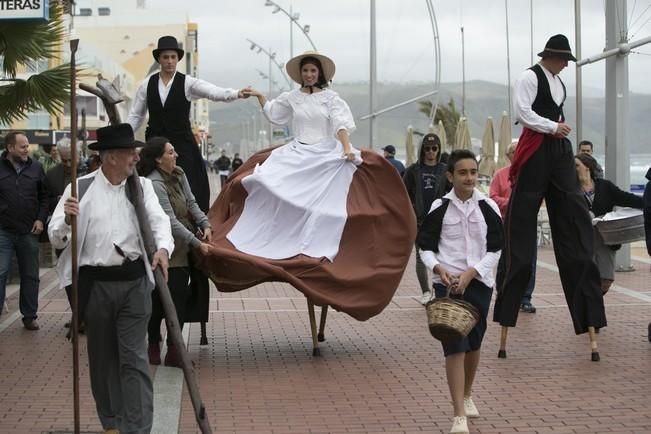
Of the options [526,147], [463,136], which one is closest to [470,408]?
[526,147]

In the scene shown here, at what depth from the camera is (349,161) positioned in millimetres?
9703

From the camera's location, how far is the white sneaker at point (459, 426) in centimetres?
686

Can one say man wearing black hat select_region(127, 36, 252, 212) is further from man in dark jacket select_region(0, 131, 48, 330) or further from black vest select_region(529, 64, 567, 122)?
black vest select_region(529, 64, 567, 122)

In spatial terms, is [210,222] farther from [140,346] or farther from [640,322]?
[640,322]

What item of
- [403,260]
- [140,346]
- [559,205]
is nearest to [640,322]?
[559,205]

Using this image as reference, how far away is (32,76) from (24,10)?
0.95m

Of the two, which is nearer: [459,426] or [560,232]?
[459,426]

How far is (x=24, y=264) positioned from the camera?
37.2ft

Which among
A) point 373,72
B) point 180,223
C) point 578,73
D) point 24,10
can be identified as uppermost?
point 373,72

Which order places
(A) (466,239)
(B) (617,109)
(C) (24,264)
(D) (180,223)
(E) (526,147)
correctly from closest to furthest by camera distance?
(A) (466,239)
(D) (180,223)
(E) (526,147)
(C) (24,264)
(B) (617,109)

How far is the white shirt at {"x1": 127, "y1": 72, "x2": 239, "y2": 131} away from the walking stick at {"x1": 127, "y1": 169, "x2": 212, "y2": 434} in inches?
134

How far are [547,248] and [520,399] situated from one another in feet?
43.7

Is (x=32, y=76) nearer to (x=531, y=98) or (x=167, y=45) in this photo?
(x=167, y=45)

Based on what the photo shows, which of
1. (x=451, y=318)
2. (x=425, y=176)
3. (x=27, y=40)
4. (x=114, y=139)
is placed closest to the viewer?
(x=114, y=139)
